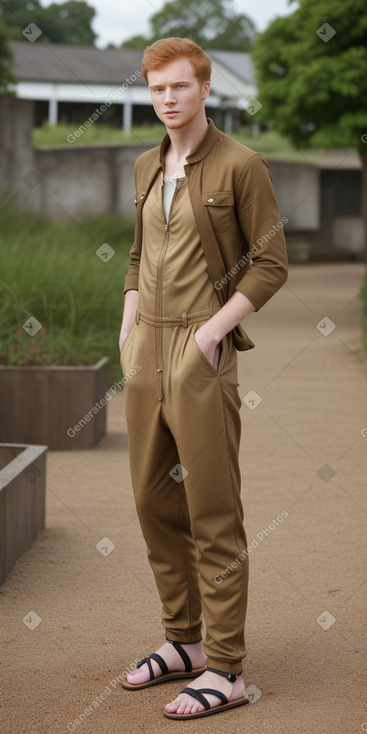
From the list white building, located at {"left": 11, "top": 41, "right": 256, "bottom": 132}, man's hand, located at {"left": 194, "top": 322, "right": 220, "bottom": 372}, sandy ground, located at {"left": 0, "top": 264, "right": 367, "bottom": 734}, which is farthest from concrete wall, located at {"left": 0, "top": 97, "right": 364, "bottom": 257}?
white building, located at {"left": 11, "top": 41, "right": 256, "bottom": 132}

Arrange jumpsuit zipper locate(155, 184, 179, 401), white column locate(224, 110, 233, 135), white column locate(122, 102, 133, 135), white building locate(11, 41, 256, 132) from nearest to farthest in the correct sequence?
jumpsuit zipper locate(155, 184, 179, 401)
white column locate(122, 102, 133, 135)
white building locate(11, 41, 256, 132)
white column locate(224, 110, 233, 135)

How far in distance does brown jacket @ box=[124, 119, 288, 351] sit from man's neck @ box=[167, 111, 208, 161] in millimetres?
20

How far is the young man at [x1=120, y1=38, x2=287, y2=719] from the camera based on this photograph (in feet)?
9.53

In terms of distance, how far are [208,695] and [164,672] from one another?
26cm

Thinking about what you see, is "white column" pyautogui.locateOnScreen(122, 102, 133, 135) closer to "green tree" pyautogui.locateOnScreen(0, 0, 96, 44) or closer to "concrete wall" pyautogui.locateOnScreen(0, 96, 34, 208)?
"green tree" pyautogui.locateOnScreen(0, 0, 96, 44)

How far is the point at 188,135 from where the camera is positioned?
2.98m

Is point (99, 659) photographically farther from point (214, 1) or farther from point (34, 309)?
point (214, 1)

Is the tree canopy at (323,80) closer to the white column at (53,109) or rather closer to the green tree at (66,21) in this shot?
the white column at (53,109)

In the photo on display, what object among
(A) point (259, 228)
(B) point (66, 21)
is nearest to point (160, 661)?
(A) point (259, 228)

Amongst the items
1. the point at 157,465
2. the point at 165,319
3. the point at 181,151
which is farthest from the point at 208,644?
the point at 181,151

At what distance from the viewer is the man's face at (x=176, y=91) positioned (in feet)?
9.48

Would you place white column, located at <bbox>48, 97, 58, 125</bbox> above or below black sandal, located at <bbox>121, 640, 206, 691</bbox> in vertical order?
below

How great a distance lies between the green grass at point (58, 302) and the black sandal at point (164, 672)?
4.00 m

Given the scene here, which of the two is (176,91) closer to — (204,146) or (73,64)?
(204,146)
